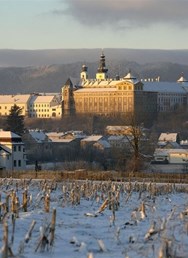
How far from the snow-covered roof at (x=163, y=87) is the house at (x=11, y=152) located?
328 ft

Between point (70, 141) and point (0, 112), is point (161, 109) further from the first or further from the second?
point (70, 141)

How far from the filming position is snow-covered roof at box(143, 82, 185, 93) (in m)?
152

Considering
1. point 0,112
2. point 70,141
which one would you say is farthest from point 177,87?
point 70,141

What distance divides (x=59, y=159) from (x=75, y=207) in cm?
4901

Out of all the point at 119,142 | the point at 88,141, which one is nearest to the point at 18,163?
the point at 119,142

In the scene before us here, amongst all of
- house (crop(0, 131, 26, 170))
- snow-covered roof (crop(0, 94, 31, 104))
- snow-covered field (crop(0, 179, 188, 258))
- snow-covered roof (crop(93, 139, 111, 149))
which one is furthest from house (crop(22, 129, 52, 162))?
snow-covered roof (crop(0, 94, 31, 104))

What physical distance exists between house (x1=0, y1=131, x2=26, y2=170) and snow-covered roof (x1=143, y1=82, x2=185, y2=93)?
328 ft

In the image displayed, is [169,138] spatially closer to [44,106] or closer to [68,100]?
[68,100]

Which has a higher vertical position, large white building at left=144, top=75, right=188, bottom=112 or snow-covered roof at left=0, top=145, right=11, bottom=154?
large white building at left=144, top=75, right=188, bottom=112

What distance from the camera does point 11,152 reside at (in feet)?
164

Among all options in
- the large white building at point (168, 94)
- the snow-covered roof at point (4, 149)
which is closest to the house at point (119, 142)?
the snow-covered roof at point (4, 149)

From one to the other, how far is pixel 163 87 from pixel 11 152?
107 m

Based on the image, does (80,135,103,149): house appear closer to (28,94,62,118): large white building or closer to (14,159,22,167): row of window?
(14,159,22,167): row of window

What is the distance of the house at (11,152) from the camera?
49.1m
